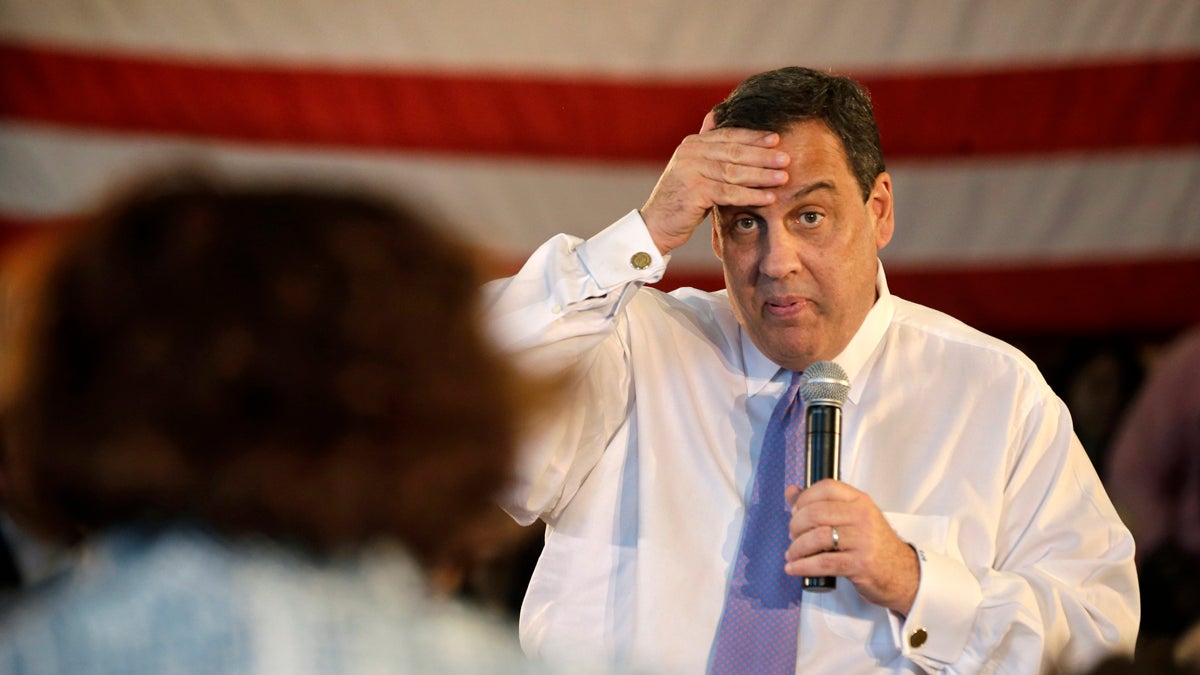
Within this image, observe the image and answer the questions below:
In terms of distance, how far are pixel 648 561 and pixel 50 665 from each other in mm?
1298

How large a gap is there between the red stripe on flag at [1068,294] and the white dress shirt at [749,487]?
1.62 metres

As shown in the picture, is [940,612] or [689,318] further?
[689,318]

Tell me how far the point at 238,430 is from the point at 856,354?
1.49m

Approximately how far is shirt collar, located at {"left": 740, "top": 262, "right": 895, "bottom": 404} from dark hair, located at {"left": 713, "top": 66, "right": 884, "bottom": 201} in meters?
0.18

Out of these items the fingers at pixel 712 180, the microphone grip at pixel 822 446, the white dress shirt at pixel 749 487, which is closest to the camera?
the microphone grip at pixel 822 446

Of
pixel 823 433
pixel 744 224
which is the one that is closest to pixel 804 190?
pixel 744 224

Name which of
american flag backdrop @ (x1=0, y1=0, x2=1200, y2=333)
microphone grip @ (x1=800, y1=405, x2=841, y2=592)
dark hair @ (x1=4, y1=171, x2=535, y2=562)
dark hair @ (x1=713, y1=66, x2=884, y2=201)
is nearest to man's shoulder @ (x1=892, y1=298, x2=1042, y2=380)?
dark hair @ (x1=713, y1=66, x2=884, y2=201)

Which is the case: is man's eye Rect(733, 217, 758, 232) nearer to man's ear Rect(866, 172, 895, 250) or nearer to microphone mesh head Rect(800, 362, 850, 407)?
man's ear Rect(866, 172, 895, 250)

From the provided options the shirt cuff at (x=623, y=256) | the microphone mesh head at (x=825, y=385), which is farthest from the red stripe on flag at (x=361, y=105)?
the microphone mesh head at (x=825, y=385)

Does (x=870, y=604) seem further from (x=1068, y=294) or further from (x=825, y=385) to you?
(x=1068, y=294)

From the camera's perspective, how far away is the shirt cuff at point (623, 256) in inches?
77.4

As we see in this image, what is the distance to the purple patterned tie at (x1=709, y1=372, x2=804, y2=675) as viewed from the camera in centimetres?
190

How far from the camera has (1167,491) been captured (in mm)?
2127

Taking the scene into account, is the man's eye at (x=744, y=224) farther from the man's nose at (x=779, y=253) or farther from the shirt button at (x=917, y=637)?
the shirt button at (x=917, y=637)
